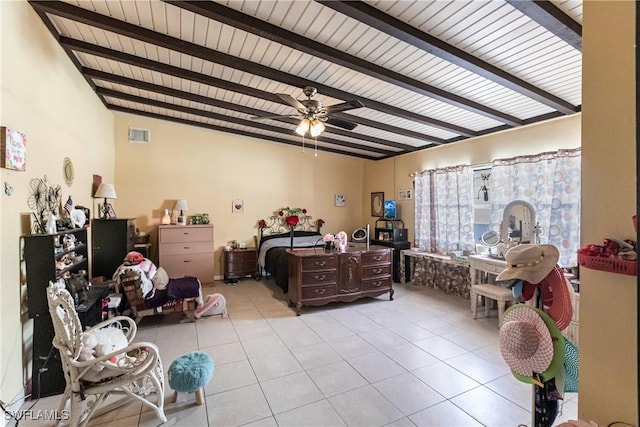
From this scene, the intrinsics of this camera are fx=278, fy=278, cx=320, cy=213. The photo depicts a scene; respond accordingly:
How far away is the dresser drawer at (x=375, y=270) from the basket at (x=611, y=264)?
3.23 m

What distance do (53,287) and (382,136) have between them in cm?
489

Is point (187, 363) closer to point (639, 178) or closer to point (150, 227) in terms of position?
point (639, 178)

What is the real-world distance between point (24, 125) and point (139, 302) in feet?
6.68

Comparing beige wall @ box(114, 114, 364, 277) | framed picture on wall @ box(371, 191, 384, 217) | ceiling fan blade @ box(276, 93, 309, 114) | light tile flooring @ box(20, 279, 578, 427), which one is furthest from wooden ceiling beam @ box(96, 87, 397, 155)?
light tile flooring @ box(20, 279, 578, 427)

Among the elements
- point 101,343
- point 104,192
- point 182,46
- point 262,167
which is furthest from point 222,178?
point 101,343

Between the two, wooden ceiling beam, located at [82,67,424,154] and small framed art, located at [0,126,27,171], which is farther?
wooden ceiling beam, located at [82,67,424,154]

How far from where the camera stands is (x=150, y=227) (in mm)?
5102

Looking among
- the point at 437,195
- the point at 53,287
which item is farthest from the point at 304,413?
the point at 437,195

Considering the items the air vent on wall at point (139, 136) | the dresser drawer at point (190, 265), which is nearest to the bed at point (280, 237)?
the dresser drawer at point (190, 265)

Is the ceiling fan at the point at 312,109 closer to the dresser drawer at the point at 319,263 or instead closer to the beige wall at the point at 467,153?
the dresser drawer at the point at 319,263

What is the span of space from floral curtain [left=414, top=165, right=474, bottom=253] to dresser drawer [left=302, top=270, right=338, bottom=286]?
2.18 meters

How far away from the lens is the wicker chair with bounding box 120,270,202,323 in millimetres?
3166

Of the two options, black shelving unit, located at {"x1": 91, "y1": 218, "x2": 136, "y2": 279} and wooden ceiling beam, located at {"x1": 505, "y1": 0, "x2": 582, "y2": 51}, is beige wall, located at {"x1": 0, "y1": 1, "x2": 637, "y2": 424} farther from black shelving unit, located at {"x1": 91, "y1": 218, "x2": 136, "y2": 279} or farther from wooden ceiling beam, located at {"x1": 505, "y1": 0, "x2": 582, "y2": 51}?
wooden ceiling beam, located at {"x1": 505, "y1": 0, "x2": 582, "y2": 51}

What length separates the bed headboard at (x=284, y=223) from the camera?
19.8ft
